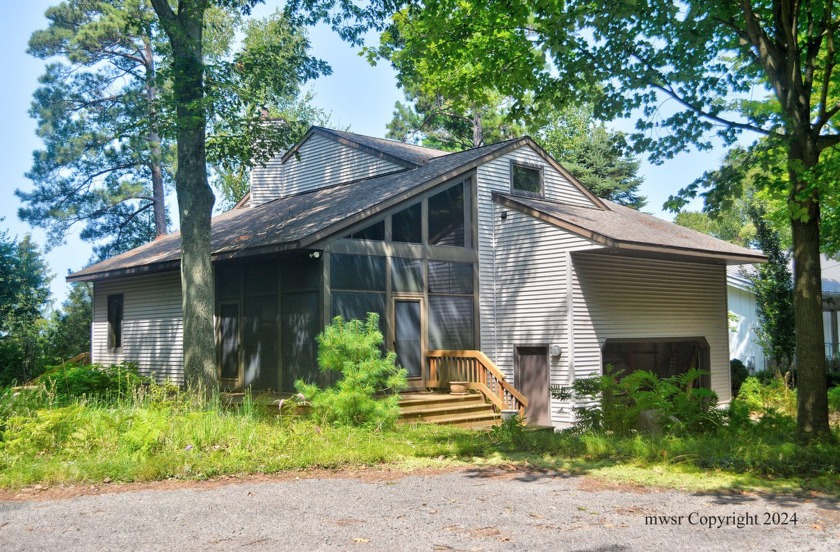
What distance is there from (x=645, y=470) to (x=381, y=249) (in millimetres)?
8826

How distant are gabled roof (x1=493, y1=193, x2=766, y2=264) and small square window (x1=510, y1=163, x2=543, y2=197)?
0.33 meters

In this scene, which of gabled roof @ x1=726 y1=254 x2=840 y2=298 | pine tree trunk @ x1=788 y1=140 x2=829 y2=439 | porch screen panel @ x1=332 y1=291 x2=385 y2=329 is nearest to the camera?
pine tree trunk @ x1=788 y1=140 x2=829 y2=439

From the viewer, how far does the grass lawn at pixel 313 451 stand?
26.8 ft

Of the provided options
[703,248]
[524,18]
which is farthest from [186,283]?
[703,248]

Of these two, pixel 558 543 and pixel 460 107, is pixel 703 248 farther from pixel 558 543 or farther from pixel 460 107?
pixel 558 543

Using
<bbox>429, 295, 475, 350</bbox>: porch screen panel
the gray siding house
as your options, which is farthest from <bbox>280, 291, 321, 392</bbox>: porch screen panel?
<bbox>429, 295, 475, 350</bbox>: porch screen panel

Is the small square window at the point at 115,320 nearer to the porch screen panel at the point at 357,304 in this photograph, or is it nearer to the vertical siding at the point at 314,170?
the vertical siding at the point at 314,170

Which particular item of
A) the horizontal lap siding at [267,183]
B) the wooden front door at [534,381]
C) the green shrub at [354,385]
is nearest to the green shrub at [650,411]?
the green shrub at [354,385]

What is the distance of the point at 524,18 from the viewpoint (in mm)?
14094

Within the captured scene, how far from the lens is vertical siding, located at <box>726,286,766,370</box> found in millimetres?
32125

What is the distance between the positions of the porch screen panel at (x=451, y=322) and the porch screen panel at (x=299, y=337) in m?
2.94

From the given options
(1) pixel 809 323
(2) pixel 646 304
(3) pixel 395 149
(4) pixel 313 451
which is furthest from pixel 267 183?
(1) pixel 809 323

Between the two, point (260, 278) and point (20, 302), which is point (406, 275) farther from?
point (20, 302)

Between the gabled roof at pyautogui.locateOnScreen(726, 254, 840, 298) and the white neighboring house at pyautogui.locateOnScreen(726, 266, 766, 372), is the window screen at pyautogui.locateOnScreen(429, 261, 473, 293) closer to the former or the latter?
the gabled roof at pyautogui.locateOnScreen(726, 254, 840, 298)
